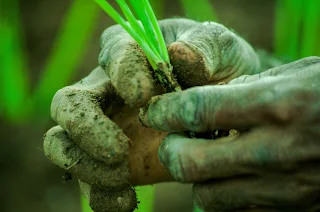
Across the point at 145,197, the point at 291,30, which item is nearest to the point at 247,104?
the point at 145,197

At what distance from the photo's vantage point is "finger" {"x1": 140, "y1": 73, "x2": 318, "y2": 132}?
0.85m

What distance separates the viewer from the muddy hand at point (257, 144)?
2.81 feet

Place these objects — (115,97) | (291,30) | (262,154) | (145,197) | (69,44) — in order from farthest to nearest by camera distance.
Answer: (69,44)
(291,30)
(145,197)
(115,97)
(262,154)

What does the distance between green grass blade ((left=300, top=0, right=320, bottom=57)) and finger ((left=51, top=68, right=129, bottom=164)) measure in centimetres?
106

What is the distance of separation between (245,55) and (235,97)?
43 centimetres

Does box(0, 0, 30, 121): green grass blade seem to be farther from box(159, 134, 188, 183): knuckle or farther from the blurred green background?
box(159, 134, 188, 183): knuckle

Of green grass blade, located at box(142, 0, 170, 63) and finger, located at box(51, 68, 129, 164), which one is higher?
green grass blade, located at box(142, 0, 170, 63)

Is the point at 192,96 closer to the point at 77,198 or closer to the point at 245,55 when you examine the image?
the point at 245,55

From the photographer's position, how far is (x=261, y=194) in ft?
2.90

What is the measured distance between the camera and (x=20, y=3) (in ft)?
12.8

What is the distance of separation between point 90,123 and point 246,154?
322 mm

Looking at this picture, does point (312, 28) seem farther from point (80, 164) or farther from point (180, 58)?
point (80, 164)

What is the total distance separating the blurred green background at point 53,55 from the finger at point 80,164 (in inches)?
44.8

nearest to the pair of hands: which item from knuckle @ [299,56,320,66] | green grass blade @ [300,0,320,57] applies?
knuckle @ [299,56,320,66]
